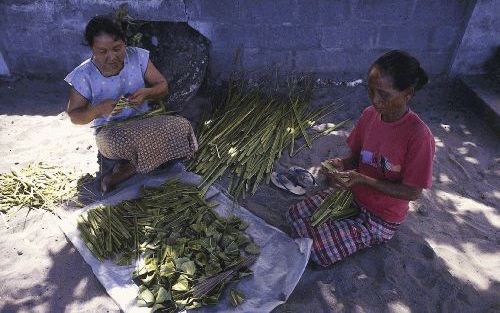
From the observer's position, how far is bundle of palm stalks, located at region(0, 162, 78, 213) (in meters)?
3.18

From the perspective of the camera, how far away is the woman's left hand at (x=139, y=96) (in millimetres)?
3092

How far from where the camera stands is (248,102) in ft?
14.0

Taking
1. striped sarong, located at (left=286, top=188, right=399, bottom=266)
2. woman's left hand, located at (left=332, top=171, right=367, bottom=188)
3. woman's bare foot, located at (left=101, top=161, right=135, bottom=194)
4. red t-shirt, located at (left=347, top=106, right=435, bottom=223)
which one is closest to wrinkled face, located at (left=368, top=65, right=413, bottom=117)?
red t-shirt, located at (left=347, top=106, right=435, bottom=223)

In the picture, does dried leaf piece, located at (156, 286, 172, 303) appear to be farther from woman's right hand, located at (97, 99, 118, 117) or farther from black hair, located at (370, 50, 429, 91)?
black hair, located at (370, 50, 429, 91)

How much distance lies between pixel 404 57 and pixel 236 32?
275 cm

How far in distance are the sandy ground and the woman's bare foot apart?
1.19 ft

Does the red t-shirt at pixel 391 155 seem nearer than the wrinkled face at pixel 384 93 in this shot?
No

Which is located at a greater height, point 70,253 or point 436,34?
point 436,34

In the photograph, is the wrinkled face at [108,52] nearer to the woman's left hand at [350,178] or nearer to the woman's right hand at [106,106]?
the woman's right hand at [106,106]

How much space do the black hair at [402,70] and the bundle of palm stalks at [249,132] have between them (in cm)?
158

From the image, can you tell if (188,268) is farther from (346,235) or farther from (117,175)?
(117,175)

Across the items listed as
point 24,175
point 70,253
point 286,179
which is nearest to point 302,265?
point 286,179

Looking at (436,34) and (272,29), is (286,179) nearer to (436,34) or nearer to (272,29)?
(272,29)

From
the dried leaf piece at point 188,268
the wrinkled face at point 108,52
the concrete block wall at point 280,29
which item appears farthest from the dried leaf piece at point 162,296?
the concrete block wall at point 280,29
